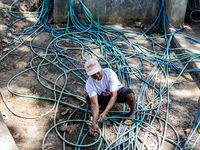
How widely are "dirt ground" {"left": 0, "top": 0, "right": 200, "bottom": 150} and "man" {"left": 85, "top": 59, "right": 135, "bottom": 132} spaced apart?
1.24 ft

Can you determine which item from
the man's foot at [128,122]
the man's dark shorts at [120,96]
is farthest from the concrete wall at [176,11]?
the man's foot at [128,122]

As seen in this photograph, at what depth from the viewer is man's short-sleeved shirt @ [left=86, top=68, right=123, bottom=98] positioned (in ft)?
10.1

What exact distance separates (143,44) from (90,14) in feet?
5.47

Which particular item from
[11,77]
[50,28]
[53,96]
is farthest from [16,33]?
[53,96]

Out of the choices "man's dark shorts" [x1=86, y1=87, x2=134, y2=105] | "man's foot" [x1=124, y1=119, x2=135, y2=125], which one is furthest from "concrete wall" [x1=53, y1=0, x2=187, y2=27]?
"man's foot" [x1=124, y1=119, x2=135, y2=125]

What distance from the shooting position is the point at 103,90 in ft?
10.5

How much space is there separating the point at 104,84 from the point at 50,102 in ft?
3.50

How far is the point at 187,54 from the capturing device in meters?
4.91

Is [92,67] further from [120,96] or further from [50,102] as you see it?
[50,102]

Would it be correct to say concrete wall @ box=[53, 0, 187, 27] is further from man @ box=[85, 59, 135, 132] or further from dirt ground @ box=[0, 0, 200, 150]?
man @ box=[85, 59, 135, 132]

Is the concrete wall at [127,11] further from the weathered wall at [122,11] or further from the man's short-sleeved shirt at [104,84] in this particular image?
the man's short-sleeved shirt at [104,84]

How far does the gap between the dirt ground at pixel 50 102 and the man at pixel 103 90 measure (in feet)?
1.24

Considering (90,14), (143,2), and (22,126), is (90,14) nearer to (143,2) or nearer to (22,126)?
(143,2)

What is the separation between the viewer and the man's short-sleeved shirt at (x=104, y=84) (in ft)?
10.1
